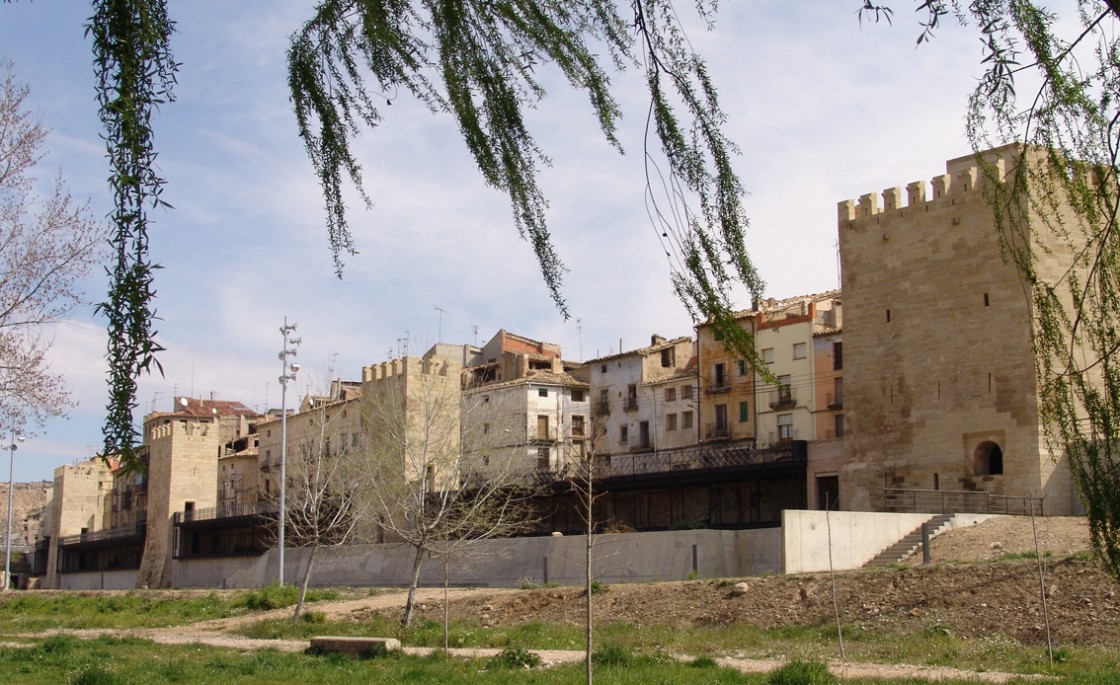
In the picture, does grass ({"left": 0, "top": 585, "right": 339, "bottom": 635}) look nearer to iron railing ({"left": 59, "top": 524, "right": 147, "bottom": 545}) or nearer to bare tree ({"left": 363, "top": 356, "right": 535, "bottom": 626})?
bare tree ({"left": 363, "top": 356, "right": 535, "bottom": 626})

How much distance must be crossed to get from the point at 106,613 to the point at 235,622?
7.29 meters

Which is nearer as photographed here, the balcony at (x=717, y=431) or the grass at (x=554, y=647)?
the grass at (x=554, y=647)

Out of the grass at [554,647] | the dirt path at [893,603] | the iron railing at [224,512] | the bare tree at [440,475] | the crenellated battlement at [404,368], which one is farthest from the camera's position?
the iron railing at [224,512]

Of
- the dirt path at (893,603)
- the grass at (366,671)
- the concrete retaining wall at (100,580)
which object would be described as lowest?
the concrete retaining wall at (100,580)

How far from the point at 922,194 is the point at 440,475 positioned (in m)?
15.9

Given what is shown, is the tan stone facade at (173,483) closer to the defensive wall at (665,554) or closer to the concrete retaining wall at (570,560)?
the concrete retaining wall at (570,560)

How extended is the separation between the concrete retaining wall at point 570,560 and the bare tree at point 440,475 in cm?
65

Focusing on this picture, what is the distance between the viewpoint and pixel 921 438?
3488cm

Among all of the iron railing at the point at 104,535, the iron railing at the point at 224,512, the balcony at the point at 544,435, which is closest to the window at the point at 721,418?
the balcony at the point at 544,435

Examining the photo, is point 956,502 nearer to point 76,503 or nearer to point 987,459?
point 987,459

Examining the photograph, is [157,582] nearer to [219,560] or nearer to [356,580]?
[219,560]

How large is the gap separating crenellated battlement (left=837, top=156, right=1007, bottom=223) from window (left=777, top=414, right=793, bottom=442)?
480 inches

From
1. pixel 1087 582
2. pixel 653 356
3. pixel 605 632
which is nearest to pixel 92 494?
pixel 653 356

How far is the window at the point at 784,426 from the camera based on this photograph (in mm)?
48594
